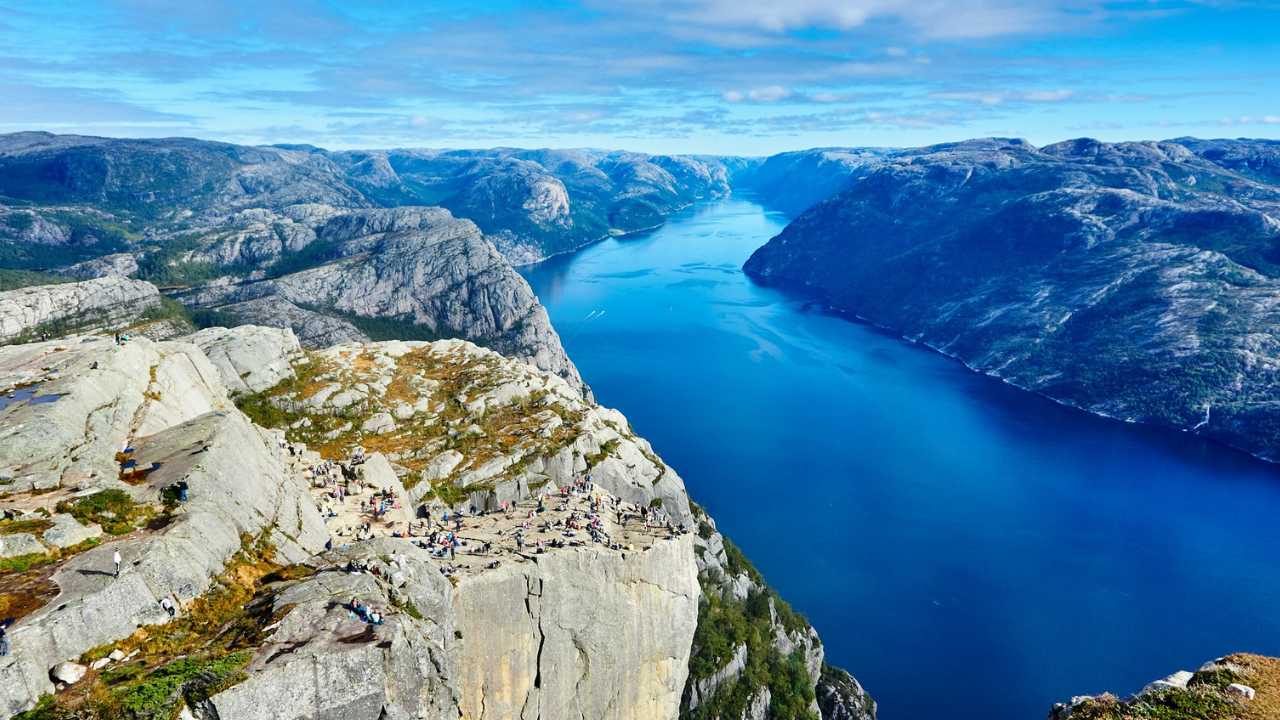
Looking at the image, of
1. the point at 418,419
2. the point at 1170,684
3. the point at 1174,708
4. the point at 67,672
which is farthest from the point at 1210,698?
the point at 418,419

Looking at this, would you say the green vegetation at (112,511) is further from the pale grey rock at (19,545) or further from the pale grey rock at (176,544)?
the pale grey rock at (19,545)

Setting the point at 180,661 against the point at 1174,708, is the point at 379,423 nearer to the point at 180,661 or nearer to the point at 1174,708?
the point at 180,661

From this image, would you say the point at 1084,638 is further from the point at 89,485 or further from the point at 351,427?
the point at 89,485

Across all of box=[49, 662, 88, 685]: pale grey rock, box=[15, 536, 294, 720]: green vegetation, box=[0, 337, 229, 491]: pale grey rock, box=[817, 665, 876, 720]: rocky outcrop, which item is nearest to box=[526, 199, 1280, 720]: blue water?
box=[817, 665, 876, 720]: rocky outcrop

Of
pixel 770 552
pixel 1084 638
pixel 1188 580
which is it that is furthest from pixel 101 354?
pixel 1188 580

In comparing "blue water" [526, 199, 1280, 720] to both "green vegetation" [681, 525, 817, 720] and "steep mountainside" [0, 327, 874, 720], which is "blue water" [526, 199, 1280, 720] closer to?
"green vegetation" [681, 525, 817, 720]

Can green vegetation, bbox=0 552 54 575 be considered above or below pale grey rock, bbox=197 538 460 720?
above
